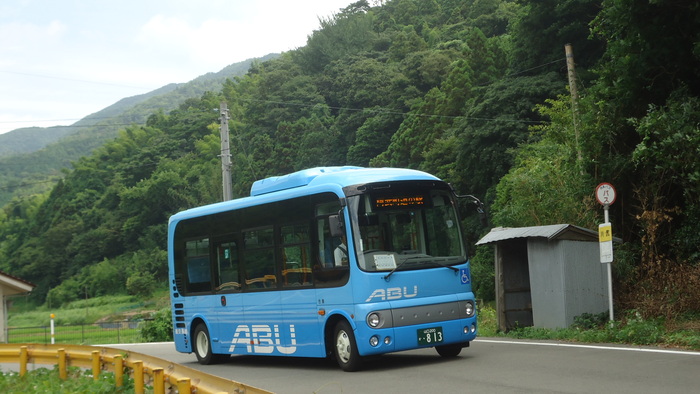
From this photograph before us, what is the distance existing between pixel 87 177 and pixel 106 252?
14022 millimetres

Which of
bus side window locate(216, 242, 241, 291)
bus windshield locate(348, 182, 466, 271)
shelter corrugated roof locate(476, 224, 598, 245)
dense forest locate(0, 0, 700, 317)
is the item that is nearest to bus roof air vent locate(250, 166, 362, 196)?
bus side window locate(216, 242, 241, 291)

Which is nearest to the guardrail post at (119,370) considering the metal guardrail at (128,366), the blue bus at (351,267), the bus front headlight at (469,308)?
the metal guardrail at (128,366)

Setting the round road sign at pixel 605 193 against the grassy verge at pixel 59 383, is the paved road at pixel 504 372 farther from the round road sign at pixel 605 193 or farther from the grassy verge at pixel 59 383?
the round road sign at pixel 605 193

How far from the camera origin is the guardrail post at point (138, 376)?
9953mm

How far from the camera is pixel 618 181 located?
2012 cm

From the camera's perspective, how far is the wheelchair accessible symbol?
522 inches

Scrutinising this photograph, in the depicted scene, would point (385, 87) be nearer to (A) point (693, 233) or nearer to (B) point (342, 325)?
(A) point (693, 233)

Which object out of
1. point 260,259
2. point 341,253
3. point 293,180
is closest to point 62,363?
point 260,259

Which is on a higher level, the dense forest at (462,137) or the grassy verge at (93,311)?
the dense forest at (462,137)

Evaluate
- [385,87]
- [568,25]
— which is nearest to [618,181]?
[568,25]

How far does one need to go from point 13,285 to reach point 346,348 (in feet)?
67.6

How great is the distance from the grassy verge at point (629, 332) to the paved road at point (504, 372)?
0.66m

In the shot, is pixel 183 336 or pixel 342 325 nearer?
pixel 342 325

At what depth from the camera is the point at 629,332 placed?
14250 millimetres
